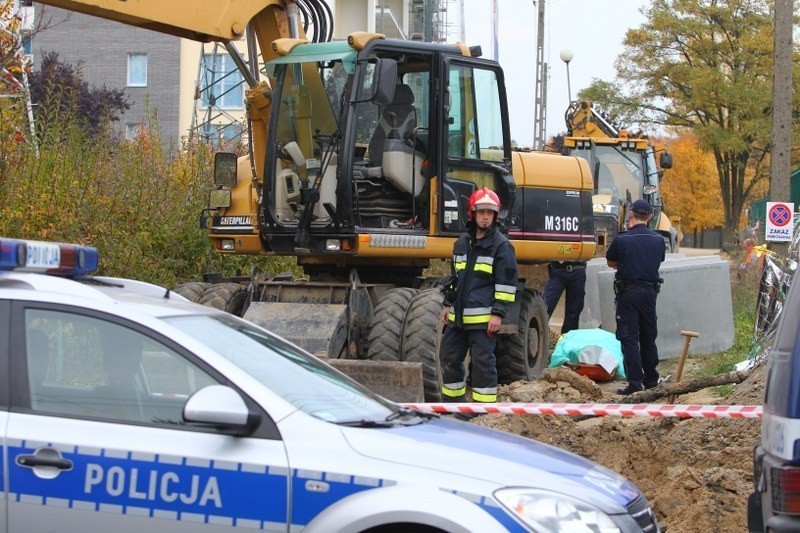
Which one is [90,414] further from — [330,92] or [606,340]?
[606,340]

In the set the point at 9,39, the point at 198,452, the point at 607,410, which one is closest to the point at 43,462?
the point at 198,452

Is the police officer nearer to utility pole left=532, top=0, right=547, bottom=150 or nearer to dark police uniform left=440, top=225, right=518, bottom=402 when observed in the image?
dark police uniform left=440, top=225, right=518, bottom=402

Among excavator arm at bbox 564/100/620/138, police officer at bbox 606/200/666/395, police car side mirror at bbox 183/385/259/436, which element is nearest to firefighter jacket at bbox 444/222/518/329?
police officer at bbox 606/200/666/395

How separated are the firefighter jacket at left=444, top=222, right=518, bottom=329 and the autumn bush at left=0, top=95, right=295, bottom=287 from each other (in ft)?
14.2

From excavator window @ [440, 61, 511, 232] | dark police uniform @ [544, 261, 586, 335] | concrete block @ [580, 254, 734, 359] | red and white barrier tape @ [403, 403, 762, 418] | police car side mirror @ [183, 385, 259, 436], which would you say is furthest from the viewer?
dark police uniform @ [544, 261, 586, 335]

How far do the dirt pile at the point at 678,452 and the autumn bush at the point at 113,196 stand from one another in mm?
4904

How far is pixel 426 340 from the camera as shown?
10242 mm

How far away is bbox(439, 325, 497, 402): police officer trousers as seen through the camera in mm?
9008

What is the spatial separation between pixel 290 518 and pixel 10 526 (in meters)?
1.05

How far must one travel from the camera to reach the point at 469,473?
4.29 m

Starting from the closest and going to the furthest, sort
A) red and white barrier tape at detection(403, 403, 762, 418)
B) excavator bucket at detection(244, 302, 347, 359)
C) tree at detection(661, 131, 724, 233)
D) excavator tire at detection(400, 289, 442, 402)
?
red and white barrier tape at detection(403, 403, 762, 418), excavator bucket at detection(244, 302, 347, 359), excavator tire at detection(400, 289, 442, 402), tree at detection(661, 131, 724, 233)

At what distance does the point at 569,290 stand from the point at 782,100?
4012 mm

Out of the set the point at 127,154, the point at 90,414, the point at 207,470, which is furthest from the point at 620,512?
the point at 127,154

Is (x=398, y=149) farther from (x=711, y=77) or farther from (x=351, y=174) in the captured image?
(x=711, y=77)
